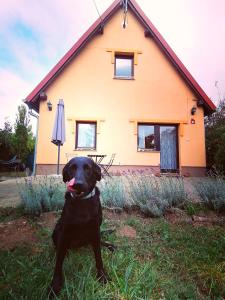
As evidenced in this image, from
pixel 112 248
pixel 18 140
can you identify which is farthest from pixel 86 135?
pixel 18 140

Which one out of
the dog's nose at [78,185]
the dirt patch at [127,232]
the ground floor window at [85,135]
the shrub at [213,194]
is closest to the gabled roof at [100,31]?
the ground floor window at [85,135]

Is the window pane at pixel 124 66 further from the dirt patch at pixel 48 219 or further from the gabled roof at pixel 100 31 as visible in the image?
the dirt patch at pixel 48 219

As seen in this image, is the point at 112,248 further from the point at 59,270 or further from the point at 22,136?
the point at 22,136

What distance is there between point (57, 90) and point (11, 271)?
940 cm

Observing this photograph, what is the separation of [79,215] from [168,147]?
977cm

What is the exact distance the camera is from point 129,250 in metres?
2.59

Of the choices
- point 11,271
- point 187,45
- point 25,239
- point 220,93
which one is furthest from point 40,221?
point 220,93

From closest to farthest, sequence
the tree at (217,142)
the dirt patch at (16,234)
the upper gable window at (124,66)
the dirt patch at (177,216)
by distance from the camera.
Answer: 1. the dirt patch at (16,234)
2. the dirt patch at (177,216)
3. the tree at (217,142)
4. the upper gable window at (124,66)

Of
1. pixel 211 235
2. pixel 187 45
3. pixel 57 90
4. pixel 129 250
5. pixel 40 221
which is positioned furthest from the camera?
pixel 187 45

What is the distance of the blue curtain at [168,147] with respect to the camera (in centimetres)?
1120

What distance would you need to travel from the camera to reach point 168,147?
1127cm

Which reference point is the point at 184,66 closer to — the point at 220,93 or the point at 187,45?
the point at 187,45

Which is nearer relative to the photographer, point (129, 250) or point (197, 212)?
point (129, 250)

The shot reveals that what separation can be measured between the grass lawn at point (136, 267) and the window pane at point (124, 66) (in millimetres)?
9300
